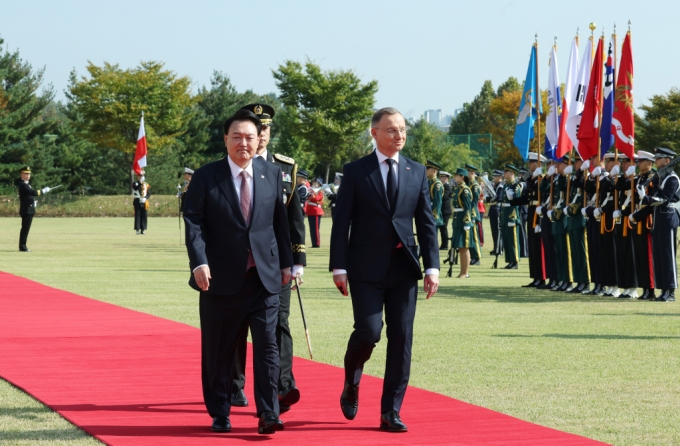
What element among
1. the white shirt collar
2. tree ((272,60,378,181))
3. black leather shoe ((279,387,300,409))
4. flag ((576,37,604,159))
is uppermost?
tree ((272,60,378,181))

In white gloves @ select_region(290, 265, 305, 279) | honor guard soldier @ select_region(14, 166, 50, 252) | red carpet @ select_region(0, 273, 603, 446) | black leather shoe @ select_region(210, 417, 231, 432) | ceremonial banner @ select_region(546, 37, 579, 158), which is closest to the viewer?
red carpet @ select_region(0, 273, 603, 446)

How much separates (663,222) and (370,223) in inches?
381

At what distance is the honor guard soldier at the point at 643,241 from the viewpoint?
1498cm

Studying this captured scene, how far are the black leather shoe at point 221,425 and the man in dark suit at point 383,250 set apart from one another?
773 millimetres

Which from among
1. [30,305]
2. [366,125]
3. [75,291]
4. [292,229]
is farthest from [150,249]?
[366,125]

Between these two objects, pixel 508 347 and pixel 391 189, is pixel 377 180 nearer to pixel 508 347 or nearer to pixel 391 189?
pixel 391 189

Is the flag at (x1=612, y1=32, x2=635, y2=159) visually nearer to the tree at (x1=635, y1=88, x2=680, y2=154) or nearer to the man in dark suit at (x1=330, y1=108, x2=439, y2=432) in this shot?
the man in dark suit at (x1=330, y1=108, x2=439, y2=432)

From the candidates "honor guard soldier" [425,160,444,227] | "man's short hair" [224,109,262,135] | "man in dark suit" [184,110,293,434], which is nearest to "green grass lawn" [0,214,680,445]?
"man in dark suit" [184,110,293,434]

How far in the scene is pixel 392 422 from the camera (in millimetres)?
6207

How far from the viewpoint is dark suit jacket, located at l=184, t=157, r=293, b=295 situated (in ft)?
20.5

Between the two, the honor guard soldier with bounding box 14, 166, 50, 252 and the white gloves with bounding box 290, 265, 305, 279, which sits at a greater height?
the honor guard soldier with bounding box 14, 166, 50, 252

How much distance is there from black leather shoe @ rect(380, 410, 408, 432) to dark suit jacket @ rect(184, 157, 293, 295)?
982 mm

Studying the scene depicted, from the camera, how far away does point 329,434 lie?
618 centimetres

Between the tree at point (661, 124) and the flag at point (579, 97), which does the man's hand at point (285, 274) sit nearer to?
the flag at point (579, 97)
